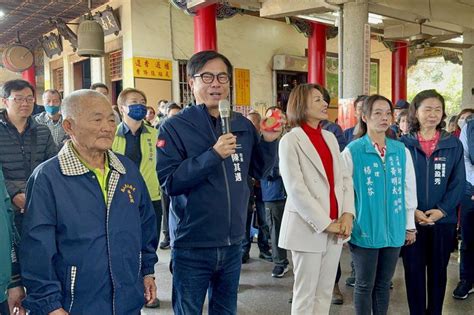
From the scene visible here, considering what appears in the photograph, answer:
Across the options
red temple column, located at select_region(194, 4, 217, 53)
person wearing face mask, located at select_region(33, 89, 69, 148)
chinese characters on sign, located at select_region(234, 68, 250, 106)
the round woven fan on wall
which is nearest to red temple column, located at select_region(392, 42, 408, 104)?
chinese characters on sign, located at select_region(234, 68, 250, 106)

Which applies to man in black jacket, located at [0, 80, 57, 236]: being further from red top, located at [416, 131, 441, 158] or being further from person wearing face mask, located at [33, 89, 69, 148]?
red top, located at [416, 131, 441, 158]

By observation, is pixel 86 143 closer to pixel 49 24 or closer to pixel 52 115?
pixel 52 115

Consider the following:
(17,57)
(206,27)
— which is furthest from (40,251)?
(17,57)

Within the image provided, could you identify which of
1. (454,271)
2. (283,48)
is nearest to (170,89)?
(283,48)

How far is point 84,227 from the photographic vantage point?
4.79 ft

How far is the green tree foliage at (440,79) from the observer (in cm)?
2141

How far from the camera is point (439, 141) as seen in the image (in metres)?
2.64

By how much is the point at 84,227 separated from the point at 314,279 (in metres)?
1.29

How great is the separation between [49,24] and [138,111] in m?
8.48

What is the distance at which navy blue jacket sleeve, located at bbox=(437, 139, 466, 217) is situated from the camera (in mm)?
2598

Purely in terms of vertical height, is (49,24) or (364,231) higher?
(49,24)

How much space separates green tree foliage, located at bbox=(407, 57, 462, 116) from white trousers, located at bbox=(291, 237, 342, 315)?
20.7 metres

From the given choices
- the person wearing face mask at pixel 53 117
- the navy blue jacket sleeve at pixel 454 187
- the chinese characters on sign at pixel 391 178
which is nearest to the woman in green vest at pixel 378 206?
→ the chinese characters on sign at pixel 391 178

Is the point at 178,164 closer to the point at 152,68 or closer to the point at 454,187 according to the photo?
the point at 454,187
